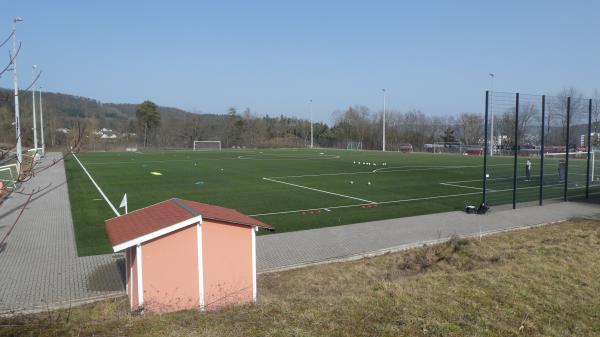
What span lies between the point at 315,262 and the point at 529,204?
40.8 ft

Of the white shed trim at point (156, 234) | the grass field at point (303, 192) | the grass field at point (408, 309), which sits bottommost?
the grass field at point (303, 192)

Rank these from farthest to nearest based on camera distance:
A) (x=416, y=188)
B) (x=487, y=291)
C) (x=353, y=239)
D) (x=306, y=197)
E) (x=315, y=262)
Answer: (x=416, y=188), (x=306, y=197), (x=353, y=239), (x=315, y=262), (x=487, y=291)

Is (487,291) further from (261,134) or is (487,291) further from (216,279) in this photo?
(261,134)

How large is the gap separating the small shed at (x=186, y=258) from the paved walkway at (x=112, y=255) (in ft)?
5.88

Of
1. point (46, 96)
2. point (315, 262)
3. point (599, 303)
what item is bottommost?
point (315, 262)

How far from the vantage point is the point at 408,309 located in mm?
5863

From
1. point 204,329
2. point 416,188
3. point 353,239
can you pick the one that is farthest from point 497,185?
point 204,329

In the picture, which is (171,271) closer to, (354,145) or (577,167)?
(577,167)

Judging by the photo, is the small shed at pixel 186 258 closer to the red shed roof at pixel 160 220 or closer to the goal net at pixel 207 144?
the red shed roof at pixel 160 220

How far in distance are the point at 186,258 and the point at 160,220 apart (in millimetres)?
763

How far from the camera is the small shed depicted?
23.8 ft

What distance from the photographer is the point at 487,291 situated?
6789 mm

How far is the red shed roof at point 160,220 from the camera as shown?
716cm

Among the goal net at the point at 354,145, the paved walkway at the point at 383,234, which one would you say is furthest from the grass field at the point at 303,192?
the goal net at the point at 354,145
